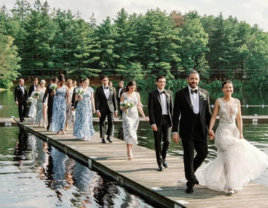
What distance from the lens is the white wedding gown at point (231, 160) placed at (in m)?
8.06

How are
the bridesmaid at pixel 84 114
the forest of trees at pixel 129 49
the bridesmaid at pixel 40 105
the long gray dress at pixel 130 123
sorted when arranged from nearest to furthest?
the long gray dress at pixel 130 123
the bridesmaid at pixel 84 114
the bridesmaid at pixel 40 105
the forest of trees at pixel 129 49

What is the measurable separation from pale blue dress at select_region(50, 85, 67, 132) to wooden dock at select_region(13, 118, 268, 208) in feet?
5.89

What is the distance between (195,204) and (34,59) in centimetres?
7854

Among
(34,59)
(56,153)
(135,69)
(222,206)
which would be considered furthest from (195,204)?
(34,59)

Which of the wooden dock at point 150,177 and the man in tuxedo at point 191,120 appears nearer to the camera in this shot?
the wooden dock at point 150,177

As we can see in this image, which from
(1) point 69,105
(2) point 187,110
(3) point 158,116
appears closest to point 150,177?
(3) point 158,116

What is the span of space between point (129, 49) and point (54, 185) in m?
73.9

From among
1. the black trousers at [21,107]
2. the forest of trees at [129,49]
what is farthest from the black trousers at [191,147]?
the forest of trees at [129,49]

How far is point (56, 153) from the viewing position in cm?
1409

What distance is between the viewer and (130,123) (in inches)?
452

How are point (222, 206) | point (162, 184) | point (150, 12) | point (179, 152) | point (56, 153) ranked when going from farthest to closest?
point (150, 12)
point (179, 152)
point (56, 153)
point (162, 184)
point (222, 206)

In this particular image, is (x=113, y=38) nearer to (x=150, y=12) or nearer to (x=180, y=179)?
(x=150, y=12)

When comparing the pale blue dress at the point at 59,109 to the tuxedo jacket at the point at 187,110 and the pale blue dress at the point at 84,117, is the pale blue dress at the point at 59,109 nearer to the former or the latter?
the pale blue dress at the point at 84,117

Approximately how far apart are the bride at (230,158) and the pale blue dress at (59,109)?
361 inches
